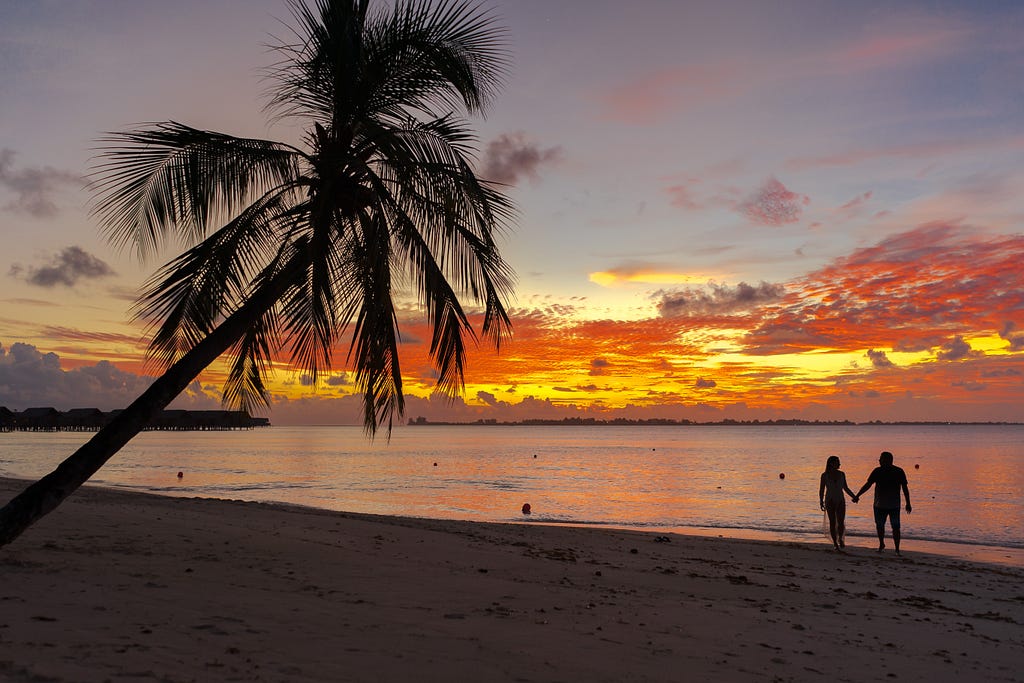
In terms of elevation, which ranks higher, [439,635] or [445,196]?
[445,196]

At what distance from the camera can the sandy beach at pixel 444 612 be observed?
5.12m

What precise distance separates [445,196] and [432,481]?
32877 mm

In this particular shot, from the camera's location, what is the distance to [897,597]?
10.2m

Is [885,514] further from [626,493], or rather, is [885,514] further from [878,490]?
[626,493]

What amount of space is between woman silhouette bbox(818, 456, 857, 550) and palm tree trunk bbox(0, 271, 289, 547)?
11.2m

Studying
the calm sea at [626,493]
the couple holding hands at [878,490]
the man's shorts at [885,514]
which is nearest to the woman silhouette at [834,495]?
the couple holding hands at [878,490]

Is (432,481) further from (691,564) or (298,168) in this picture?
(298,168)

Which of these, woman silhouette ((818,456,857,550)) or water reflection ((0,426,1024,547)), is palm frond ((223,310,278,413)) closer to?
woman silhouette ((818,456,857,550))

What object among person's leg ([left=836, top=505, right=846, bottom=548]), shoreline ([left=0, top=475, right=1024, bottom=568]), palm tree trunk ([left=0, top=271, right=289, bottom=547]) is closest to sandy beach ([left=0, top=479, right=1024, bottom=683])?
palm tree trunk ([left=0, top=271, right=289, bottom=547])

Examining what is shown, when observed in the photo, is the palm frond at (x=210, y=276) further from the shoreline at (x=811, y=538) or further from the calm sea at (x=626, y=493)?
the calm sea at (x=626, y=493)

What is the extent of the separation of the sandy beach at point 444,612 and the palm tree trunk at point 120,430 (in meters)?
0.75

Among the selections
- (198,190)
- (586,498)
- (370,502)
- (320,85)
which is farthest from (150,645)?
(586,498)

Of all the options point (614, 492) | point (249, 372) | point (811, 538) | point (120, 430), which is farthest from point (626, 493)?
point (120, 430)

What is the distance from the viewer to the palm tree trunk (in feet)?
18.6
